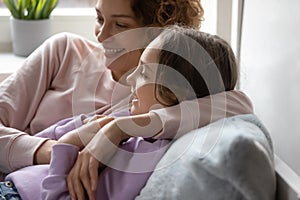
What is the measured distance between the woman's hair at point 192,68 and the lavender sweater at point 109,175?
0.10m

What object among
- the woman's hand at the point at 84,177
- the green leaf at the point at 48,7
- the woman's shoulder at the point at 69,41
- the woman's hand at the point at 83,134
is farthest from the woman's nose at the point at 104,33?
the green leaf at the point at 48,7

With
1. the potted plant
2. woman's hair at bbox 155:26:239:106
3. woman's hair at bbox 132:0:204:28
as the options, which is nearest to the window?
the potted plant

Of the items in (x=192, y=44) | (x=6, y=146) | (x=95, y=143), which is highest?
(x=192, y=44)

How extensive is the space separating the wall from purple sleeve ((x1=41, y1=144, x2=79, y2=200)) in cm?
44

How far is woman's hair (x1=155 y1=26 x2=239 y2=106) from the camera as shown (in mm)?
1092

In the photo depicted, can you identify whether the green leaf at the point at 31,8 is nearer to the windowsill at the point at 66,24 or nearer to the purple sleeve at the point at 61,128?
the windowsill at the point at 66,24

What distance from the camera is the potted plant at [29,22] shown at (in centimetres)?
184

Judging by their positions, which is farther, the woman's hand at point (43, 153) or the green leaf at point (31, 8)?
the green leaf at point (31, 8)

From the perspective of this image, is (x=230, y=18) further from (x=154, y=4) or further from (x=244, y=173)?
(x=244, y=173)

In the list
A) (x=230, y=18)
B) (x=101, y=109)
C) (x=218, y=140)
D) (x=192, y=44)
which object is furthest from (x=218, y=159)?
(x=230, y=18)

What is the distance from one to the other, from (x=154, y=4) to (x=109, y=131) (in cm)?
40

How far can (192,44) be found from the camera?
1.13m

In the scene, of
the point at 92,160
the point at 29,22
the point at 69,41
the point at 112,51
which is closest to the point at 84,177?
the point at 92,160

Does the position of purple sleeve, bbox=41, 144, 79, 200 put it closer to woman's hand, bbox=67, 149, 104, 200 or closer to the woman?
woman's hand, bbox=67, 149, 104, 200
